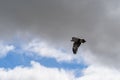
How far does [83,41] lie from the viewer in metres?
135

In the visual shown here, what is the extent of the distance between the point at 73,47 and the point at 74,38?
4136 mm

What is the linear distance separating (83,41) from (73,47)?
7590 mm

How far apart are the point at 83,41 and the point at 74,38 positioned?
6.65 meters

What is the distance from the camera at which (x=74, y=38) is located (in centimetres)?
14038

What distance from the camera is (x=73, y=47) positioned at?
14075 cm
